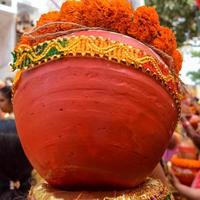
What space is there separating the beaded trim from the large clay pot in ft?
0.04

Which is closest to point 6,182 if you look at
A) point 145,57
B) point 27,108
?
point 27,108

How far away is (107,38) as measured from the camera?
1.00m

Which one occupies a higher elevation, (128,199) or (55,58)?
(55,58)

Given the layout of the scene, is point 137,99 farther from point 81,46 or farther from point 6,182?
point 6,182

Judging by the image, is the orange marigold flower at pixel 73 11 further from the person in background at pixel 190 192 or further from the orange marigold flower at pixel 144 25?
the person in background at pixel 190 192

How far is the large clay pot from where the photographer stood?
961mm

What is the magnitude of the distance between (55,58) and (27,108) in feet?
0.46

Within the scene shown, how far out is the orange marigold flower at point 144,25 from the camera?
109cm

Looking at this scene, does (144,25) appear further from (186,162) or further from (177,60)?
(186,162)

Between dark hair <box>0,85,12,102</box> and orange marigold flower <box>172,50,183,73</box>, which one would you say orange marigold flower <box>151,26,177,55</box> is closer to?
orange marigold flower <box>172,50,183,73</box>

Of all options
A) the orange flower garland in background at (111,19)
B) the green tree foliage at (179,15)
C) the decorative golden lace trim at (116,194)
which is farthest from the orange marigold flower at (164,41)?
the green tree foliage at (179,15)

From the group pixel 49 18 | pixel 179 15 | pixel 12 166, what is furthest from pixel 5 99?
pixel 179 15

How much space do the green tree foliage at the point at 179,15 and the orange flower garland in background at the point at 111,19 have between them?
19.7 ft

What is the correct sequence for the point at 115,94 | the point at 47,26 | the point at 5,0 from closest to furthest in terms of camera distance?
the point at 115,94 < the point at 47,26 < the point at 5,0
